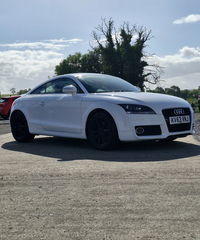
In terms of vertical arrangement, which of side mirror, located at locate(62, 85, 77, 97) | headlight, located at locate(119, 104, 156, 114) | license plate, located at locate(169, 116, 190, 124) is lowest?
license plate, located at locate(169, 116, 190, 124)

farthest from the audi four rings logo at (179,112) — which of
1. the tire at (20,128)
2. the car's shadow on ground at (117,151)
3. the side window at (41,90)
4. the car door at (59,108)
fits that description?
the tire at (20,128)

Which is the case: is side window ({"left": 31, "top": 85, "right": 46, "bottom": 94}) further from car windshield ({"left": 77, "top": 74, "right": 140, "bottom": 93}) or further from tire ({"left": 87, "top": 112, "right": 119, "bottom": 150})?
tire ({"left": 87, "top": 112, "right": 119, "bottom": 150})

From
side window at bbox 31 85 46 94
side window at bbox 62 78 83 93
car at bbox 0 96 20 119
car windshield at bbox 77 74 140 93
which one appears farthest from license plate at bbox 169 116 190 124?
car at bbox 0 96 20 119

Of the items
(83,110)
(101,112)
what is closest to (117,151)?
(101,112)

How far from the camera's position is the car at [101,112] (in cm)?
619

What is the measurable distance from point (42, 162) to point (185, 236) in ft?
11.2

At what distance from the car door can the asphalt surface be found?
1076 millimetres

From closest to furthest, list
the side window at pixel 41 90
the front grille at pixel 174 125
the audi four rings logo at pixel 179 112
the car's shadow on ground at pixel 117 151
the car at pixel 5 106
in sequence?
1. the car's shadow on ground at pixel 117 151
2. the front grille at pixel 174 125
3. the audi four rings logo at pixel 179 112
4. the side window at pixel 41 90
5. the car at pixel 5 106

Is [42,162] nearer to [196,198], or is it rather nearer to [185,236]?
[196,198]

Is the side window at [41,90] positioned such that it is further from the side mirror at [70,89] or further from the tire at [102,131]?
the tire at [102,131]

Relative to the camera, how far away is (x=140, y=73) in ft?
163

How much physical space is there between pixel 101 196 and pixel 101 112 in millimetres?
3061

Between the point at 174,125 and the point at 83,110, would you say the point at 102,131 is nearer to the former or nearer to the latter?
the point at 83,110

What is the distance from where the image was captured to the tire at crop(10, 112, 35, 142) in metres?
8.23
